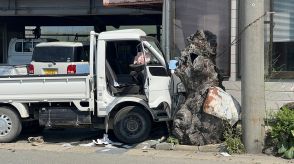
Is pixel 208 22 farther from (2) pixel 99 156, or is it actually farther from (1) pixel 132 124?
(2) pixel 99 156

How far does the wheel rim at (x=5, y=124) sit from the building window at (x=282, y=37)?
20.1 ft

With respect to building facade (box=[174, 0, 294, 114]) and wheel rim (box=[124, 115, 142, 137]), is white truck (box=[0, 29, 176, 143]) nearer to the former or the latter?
wheel rim (box=[124, 115, 142, 137])

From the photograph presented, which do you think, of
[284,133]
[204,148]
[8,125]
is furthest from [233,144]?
[8,125]

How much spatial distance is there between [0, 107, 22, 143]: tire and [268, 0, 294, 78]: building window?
5971 millimetres

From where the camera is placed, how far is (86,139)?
40.9 feet

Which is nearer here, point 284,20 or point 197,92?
point 197,92

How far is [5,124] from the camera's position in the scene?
38.4 ft

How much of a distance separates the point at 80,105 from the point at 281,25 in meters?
5.01

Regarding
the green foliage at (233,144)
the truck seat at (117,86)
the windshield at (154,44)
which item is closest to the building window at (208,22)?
the windshield at (154,44)

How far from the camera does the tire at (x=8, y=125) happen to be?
38.3 feet

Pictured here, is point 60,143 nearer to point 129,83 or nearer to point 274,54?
point 129,83

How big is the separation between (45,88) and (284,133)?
206 inches

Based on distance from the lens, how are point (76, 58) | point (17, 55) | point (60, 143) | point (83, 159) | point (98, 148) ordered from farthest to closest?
point (17, 55) → point (76, 58) → point (60, 143) → point (98, 148) → point (83, 159)

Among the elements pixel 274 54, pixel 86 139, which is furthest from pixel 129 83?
pixel 274 54
